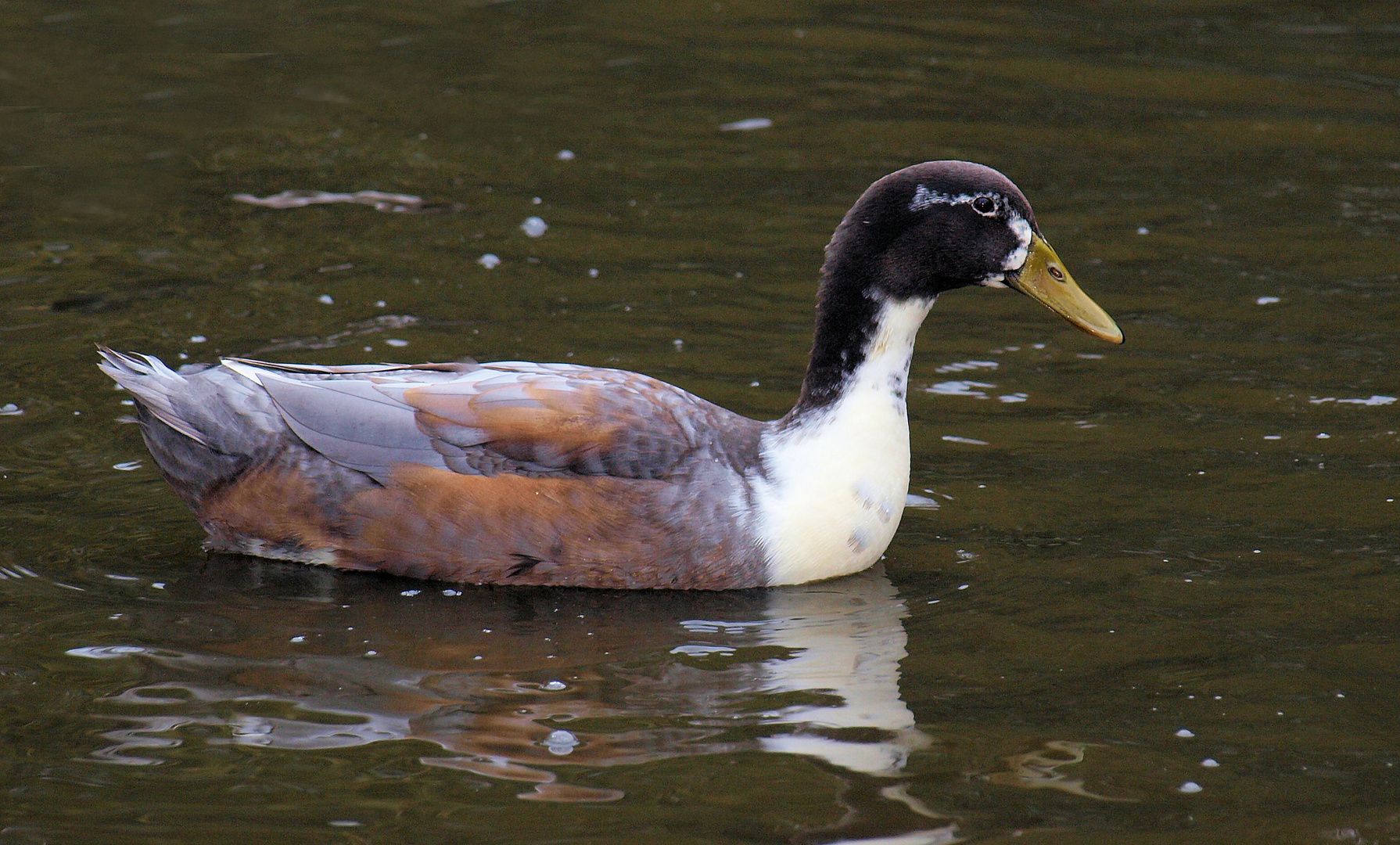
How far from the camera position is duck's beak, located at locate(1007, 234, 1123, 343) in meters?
7.36

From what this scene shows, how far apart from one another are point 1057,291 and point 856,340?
90cm

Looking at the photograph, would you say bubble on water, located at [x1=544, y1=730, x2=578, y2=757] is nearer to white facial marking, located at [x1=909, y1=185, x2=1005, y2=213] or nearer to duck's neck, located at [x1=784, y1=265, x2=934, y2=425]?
duck's neck, located at [x1=784, y1=265, x2=934, y2=425]

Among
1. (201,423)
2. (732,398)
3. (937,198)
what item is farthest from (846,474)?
(201,423)

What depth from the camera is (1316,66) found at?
1455 cm

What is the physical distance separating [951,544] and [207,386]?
3.19 meters

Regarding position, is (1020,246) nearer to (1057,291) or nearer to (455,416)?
(1057,291)

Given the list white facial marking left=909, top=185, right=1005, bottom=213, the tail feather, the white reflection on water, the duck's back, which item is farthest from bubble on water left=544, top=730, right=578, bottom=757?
white facial marking left=909, top=185, right=1005, bottom=213

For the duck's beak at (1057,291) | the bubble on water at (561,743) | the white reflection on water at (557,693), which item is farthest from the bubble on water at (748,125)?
the bubble on water at (561,743)

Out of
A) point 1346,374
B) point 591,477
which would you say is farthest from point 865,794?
point 1346,374

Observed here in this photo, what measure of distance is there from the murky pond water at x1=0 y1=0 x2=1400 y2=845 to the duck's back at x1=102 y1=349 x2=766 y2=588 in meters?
0.19

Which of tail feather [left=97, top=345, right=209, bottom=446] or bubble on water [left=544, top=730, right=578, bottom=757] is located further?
tail feather [left=97, top=345, right=209, bottom=446]

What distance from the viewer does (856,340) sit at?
7.22 meters

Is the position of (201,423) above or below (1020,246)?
below

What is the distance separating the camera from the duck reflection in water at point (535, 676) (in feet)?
18.6
